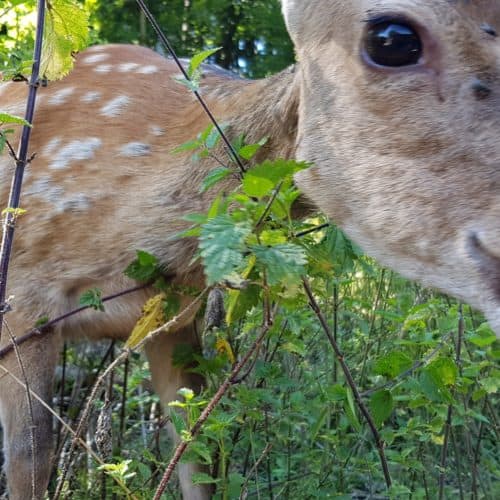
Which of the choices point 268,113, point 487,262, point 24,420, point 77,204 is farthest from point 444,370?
point 24,420

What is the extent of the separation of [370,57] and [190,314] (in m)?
1.25

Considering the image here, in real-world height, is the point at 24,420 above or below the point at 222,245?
below

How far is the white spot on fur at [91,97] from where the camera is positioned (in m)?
3.42

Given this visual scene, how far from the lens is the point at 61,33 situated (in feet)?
8.25

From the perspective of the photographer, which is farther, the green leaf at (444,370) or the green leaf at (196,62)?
the green leaf at (444,370)

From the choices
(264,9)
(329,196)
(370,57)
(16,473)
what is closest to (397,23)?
(370,57)

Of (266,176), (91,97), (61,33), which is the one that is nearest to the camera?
(266,176)

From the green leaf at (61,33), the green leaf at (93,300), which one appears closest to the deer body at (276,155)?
the green leaf at (93,300)

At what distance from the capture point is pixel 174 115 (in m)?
3.29

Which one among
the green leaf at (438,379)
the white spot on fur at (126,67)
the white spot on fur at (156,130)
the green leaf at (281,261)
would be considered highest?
the white spot on fur at (126,67)

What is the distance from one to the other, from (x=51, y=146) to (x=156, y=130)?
0.40 metres

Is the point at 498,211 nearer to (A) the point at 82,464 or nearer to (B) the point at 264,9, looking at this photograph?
(A) the point at 82,464

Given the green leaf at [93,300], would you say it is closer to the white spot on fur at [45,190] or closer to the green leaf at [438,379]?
the white spot on fur at [45,190]

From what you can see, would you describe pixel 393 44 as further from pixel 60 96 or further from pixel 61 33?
pixel 60 96
